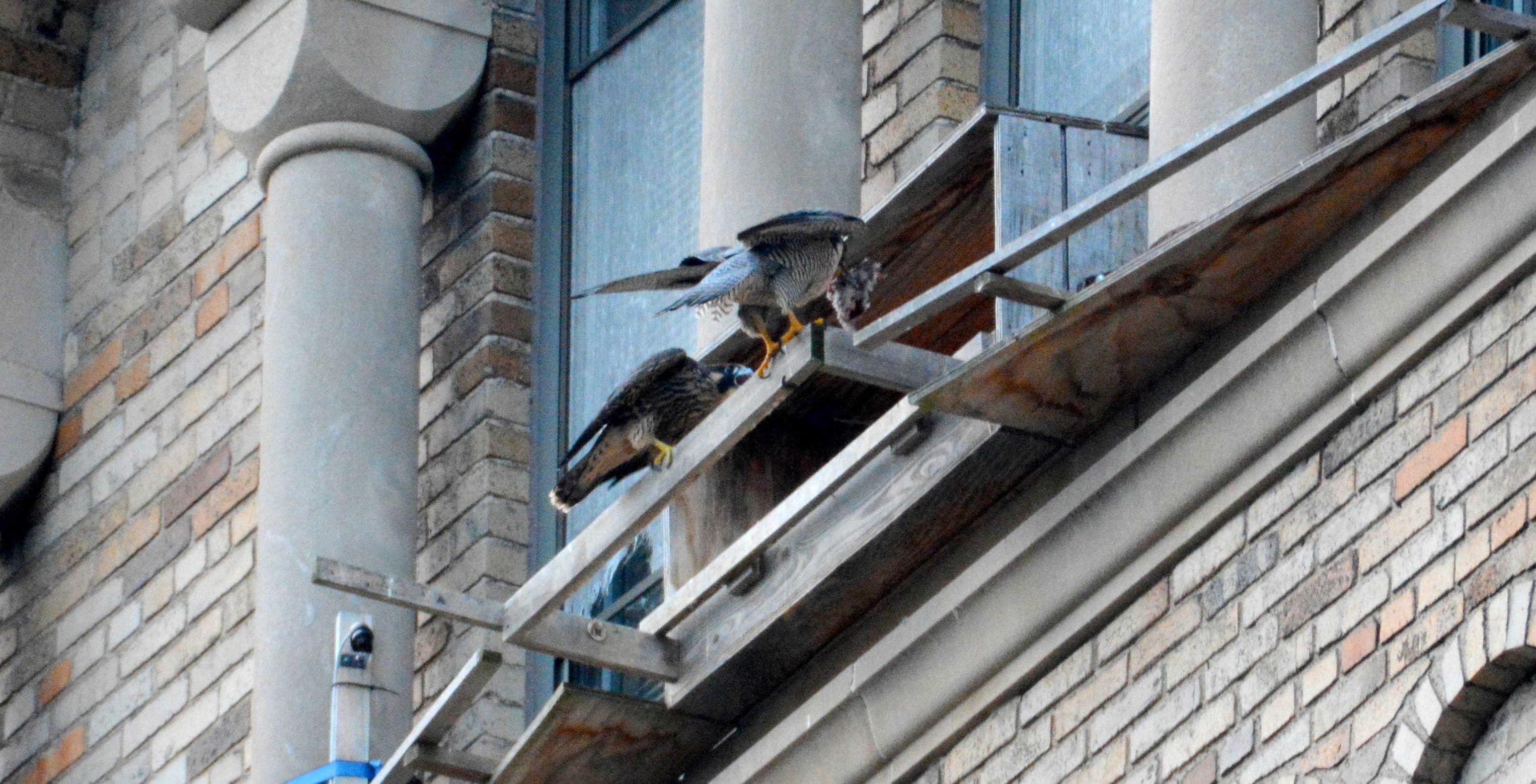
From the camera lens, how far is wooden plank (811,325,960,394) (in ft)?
22.9

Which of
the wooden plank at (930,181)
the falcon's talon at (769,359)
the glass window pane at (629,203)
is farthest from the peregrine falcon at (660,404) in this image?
the glass window pane at (629,203)

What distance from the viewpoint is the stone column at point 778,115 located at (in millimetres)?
8531

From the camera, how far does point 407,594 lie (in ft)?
24.9

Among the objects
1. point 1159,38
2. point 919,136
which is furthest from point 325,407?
point 1159,38

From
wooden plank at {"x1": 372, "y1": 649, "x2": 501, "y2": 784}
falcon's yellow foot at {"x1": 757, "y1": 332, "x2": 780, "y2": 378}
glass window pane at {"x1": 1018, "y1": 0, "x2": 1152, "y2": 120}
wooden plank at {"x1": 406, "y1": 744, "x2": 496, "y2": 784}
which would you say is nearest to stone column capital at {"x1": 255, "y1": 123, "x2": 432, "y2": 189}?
glass window pane at {"x1": 1018, "y1": 0, "x2": 1152, "y2": 120}

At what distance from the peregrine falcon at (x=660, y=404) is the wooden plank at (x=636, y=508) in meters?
0.07

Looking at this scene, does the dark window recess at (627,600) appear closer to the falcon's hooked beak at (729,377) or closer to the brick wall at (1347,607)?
the falcon's hooked beak at (729,377)

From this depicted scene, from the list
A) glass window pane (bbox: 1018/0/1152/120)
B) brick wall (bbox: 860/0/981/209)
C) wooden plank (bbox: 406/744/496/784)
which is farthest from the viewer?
brick wall (bbox: 860/0/981/209)

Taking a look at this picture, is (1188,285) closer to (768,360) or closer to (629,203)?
(768,360)

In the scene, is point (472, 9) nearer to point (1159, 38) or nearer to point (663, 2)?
point (663, 2)

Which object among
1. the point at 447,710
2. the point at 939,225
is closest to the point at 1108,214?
the point at 939,225

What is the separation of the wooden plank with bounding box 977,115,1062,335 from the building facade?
0.04 feet

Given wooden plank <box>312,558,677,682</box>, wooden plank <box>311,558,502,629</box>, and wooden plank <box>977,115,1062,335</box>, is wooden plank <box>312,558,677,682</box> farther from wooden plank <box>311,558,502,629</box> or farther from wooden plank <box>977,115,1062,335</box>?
wooden plank <box>977,115,1062,335</box>

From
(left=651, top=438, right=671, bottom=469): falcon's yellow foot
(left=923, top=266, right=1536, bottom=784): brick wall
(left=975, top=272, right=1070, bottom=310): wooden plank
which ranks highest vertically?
(left=651, top=438, right=671, bottom=469): falcon's yellow foot
